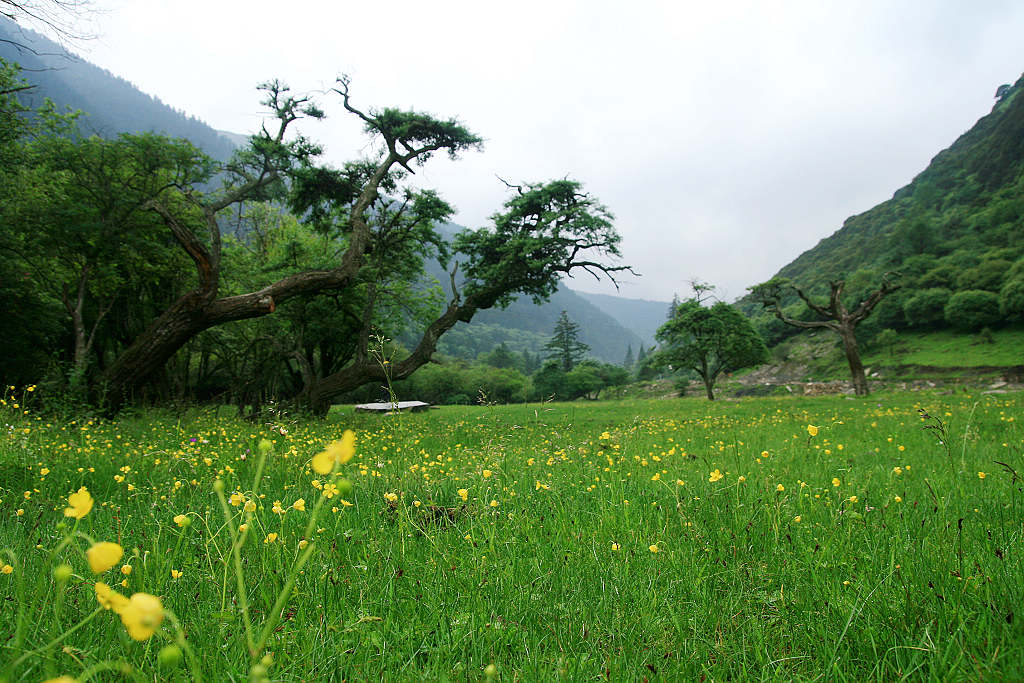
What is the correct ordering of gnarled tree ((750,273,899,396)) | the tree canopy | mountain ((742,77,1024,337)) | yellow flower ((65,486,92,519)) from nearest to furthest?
1. yellow flower ((65,486,92,519))
2. gnarled tree ((750,273,899,396))
3. the tree canopy
4. mountain ((742,77,1024,337))

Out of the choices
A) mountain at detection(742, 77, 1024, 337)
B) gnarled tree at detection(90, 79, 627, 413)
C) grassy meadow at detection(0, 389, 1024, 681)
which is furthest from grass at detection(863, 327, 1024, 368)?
grassy meadow at detection(0, 389, 1024, 681)

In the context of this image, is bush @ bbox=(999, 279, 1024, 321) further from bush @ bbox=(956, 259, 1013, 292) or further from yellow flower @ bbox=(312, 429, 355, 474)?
yellow flower @ bbox=(312, 429, 355, 474)

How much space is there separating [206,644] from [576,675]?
4.34 ft

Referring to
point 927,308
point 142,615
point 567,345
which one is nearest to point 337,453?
point 142,615

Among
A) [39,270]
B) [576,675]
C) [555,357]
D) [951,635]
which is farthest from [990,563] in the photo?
[555,357]

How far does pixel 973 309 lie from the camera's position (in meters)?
42.6

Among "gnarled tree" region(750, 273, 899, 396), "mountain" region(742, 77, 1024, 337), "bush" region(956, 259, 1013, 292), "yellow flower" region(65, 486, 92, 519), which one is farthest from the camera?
"bush" region(956, 259, 1013, 292)

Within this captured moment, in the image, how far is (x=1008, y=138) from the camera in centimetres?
6994

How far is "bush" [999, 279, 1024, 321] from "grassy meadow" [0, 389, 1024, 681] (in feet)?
173

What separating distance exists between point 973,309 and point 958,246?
21.0 meters

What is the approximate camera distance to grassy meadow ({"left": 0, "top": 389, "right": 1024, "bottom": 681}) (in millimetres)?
1481

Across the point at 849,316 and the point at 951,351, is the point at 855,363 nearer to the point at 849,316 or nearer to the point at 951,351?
the point at 849,316

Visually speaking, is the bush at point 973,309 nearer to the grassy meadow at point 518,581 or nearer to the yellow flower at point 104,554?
the grassy meadow at point 518,581

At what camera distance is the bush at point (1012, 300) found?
126 feet
